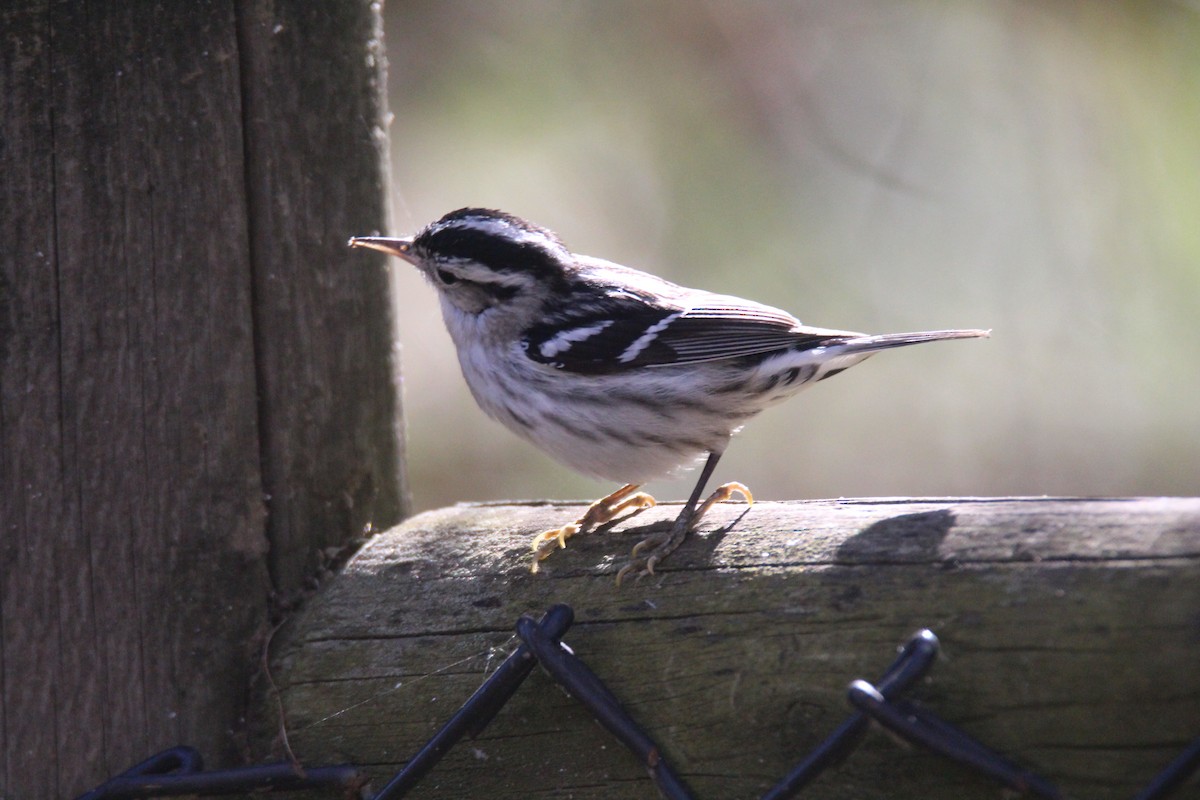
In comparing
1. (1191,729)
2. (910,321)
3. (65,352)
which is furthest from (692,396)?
(910,321)

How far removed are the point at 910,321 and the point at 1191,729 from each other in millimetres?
4978

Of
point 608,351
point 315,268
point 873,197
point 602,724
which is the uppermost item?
point 873,197

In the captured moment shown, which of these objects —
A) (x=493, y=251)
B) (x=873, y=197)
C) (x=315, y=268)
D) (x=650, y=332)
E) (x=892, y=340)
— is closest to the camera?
(x=315, y=268)

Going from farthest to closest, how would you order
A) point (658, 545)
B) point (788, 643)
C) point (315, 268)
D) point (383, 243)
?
point (383, 243) → point (315, 268) → point (658, 545) → point (788, 643)

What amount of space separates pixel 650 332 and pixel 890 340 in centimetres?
82

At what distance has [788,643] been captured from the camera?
1941 millimetres

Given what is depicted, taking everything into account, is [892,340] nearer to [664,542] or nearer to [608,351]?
[608,351]

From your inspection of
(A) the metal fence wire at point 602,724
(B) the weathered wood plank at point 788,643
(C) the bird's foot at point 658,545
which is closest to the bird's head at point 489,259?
(C) the bird's foot at point 658,545

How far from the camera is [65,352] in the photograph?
2443 mm

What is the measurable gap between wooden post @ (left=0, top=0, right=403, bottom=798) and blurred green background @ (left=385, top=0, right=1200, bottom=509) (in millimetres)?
3162

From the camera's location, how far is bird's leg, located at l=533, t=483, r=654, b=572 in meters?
2.58

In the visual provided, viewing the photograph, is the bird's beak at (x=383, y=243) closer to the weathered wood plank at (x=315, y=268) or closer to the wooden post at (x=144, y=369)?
the weathered wood plank at (x=315, y=268)

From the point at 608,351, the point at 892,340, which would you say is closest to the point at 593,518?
the point at 608,351

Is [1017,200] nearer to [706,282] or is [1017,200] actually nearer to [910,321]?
[910,321]
